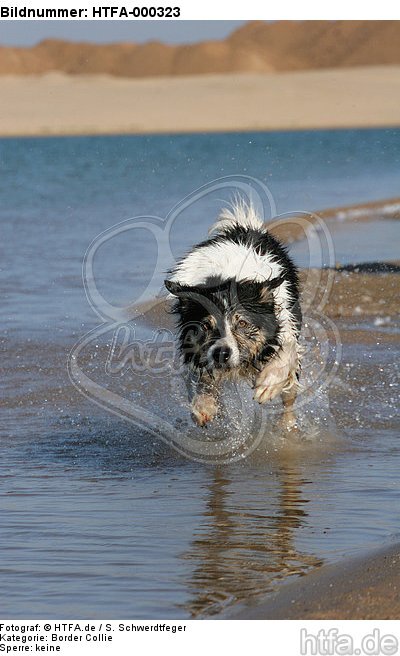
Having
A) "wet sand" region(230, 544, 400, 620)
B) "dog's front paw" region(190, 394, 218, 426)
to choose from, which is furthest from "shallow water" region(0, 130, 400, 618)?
"dog's front paw" region(190, 394, 218, 426)

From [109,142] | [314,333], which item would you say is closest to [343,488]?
[314,333]

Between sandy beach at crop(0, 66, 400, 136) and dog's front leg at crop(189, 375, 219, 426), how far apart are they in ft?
171

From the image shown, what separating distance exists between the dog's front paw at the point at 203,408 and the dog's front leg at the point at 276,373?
0.90ft

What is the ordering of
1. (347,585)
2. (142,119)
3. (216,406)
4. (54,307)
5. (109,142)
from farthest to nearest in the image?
(142,119) < (109,142) < (54,307) < (216,406) < (347,585)

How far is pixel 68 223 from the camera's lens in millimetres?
18125

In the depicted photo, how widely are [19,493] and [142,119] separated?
184 feet

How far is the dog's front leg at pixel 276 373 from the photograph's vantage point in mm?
6801

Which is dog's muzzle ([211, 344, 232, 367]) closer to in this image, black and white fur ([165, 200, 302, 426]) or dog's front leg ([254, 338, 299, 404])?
black and white fur ([165, 200, 302, 426])

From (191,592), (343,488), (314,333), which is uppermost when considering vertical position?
(314,333)

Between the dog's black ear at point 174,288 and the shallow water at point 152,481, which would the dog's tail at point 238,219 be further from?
the shallow water at point 152,481

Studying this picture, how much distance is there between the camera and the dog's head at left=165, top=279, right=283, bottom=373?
21.1 feet

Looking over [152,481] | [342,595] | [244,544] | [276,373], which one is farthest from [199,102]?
[342,595]

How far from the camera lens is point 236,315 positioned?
21.1 feet

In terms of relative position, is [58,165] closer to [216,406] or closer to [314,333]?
[314,333]
